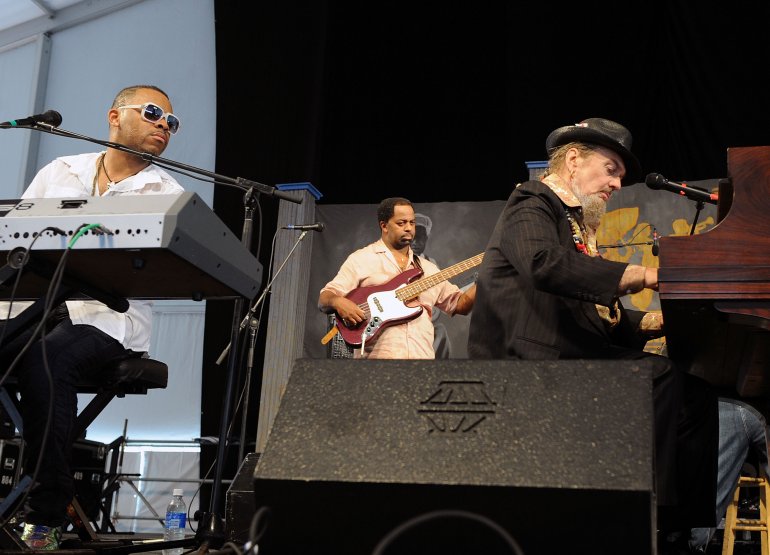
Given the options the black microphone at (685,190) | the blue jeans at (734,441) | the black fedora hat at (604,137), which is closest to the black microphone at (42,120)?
the black fedora hat at (604,137)

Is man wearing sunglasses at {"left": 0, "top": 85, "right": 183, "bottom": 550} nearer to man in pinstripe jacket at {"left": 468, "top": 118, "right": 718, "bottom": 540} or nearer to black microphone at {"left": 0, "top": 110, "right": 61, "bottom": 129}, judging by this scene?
black microphone at {"left": 0, "top": 110, "right": 61, "bottom": 129}

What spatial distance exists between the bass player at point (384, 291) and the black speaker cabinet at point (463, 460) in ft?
9.51

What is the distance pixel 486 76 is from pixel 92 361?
4.84 metres

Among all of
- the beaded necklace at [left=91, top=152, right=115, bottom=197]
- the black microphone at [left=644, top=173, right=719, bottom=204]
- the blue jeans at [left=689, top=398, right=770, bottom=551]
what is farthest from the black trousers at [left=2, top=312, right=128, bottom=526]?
the blue jeans at [left=689, top=398, right=770, bottom=551]

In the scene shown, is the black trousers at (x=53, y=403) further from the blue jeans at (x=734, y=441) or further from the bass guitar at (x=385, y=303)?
the blue jeans at (x=734, y=441)

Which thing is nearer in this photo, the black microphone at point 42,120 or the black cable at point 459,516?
the black cable at point 459,516

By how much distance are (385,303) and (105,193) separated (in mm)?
1978

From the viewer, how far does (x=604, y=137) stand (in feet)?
9.20

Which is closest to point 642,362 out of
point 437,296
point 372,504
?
point 372,504

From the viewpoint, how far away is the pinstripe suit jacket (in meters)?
2.38

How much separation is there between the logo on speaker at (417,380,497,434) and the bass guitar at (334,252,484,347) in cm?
313

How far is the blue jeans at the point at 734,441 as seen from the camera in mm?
3232

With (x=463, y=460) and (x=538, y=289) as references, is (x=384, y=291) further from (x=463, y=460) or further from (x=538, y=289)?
(x=463, y=460)

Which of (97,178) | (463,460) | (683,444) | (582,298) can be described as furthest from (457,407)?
(97,178)
